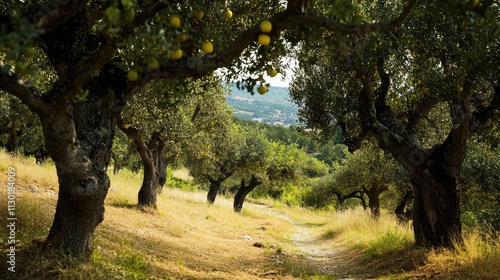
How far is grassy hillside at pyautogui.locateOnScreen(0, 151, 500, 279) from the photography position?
5.33 meters

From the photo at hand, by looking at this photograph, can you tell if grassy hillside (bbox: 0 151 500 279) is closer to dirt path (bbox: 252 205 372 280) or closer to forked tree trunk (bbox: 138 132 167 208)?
dirt path (bbox: 252 205 372 280)

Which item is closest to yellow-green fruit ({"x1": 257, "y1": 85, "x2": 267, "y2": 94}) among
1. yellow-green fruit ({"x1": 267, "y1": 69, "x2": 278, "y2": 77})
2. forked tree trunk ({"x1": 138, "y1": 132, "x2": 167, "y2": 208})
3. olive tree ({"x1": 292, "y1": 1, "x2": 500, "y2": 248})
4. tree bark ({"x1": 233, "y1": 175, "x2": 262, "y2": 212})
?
yellow-green fruit ({"x1": 267, "y1": 69, "x2": 278, "y2": 77})

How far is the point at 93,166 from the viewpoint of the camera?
4934 mm

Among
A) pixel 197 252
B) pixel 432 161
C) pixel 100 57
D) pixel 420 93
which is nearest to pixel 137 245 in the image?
pixel 197 252

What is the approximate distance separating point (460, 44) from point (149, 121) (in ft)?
30.6

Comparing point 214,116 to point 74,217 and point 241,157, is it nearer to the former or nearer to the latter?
point 241,157

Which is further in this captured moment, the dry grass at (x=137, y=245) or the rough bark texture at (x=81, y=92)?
the dry grass at (x=137, y=245)

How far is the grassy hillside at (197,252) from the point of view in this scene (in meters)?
5.33

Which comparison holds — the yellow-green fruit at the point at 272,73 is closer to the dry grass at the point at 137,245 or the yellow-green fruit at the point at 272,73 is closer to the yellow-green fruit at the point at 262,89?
the yellow-green fruit at the point at 262,89

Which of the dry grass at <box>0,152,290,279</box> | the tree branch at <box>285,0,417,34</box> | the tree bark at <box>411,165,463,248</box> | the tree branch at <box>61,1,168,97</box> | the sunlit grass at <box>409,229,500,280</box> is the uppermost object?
the tree branch at <box>285,0,417,34</box>

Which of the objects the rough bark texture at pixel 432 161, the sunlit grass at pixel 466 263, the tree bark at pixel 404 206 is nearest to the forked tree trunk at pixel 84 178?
the sunlit grass at pixel 466 263

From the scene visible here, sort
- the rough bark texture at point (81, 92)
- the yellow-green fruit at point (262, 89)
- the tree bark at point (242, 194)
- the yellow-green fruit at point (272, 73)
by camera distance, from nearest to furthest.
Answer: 1. the rough bark texture at point (81, 92)
2. the yellow-green fruit at point (262, 89)
3. the yellow-green fruit at point (272, 73)
4. the tree bark at point (242, 194)

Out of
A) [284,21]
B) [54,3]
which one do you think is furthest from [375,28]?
[54,3]

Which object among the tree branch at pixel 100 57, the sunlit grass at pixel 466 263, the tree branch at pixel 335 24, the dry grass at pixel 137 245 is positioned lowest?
the dry grass at pixel 137 245
